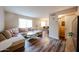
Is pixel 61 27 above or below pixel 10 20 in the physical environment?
below

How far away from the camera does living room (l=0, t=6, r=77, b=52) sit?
5.78 ft

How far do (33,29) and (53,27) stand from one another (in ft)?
1.55

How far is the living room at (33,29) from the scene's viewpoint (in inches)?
69.3

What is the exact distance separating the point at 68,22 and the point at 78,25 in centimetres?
59

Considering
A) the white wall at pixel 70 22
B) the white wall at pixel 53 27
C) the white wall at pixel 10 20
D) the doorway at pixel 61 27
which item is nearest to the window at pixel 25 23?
the white wall at pixel 10 20

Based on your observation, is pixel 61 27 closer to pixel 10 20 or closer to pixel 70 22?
pixel 70 22

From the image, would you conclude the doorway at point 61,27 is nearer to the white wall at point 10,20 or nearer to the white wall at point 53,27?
the white wall at point 53,27

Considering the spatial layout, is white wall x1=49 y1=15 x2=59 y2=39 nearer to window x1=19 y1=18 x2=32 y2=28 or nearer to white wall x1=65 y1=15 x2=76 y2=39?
white wall x1=65 y1=15 x2=76 y2=39

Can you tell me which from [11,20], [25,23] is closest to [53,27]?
[25,23]

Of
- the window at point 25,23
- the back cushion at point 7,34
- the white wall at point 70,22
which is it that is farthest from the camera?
the white wall at point 70,22

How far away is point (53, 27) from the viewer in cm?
200
